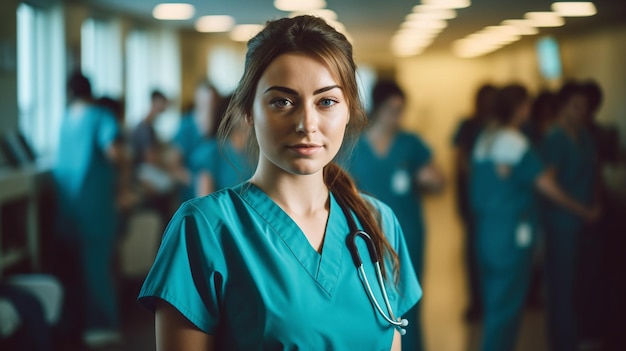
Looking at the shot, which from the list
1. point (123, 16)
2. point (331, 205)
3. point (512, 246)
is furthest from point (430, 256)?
point (331, 205)

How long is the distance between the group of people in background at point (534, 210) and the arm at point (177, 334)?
92.7 inches

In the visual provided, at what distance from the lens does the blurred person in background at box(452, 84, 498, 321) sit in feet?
15.3

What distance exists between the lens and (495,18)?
7.47 meters

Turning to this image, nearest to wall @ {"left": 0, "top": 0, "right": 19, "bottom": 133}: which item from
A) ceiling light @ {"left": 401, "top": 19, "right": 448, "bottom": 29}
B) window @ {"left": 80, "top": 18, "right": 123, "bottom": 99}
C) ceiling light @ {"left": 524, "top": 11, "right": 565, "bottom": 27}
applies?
window @ {"left": 80, "top": 18, "right": 123, "bottom": 99}

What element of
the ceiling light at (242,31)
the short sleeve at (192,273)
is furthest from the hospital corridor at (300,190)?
the ceiling light at (242,31)

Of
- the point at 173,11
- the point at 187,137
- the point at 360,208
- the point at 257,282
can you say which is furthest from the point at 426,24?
the point at 257,282

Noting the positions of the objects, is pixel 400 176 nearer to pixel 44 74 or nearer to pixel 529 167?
pixel 529 167

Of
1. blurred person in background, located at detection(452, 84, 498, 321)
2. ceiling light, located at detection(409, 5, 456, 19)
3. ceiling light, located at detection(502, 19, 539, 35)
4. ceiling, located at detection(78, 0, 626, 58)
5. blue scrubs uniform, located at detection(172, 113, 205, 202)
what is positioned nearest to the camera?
blurred person in background, located at detection(452, 84, 498, 321)

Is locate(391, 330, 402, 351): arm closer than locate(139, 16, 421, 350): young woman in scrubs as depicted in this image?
No

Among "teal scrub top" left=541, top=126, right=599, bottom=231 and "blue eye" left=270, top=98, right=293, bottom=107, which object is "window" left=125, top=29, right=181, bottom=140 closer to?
"teal scrub top" left=541, top=126, right=599, bottom=231

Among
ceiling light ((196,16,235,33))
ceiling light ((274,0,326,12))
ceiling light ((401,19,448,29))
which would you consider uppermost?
ceiling light ((401,19,448,29))

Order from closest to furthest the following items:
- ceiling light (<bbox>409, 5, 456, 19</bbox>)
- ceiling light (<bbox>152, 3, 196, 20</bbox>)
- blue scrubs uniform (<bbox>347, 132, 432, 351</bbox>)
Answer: blue scrubs uniform (<bbox>347, 132, 432, 351</bbox>) < ceiling light (<bbox>152, 3, 196, 20</bbox>) < ceiling light (<bbox>409, 5, 456, 19</bbox>)

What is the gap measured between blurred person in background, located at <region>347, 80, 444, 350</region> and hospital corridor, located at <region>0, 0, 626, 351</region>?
0.01 m

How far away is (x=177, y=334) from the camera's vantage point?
1.09 m
